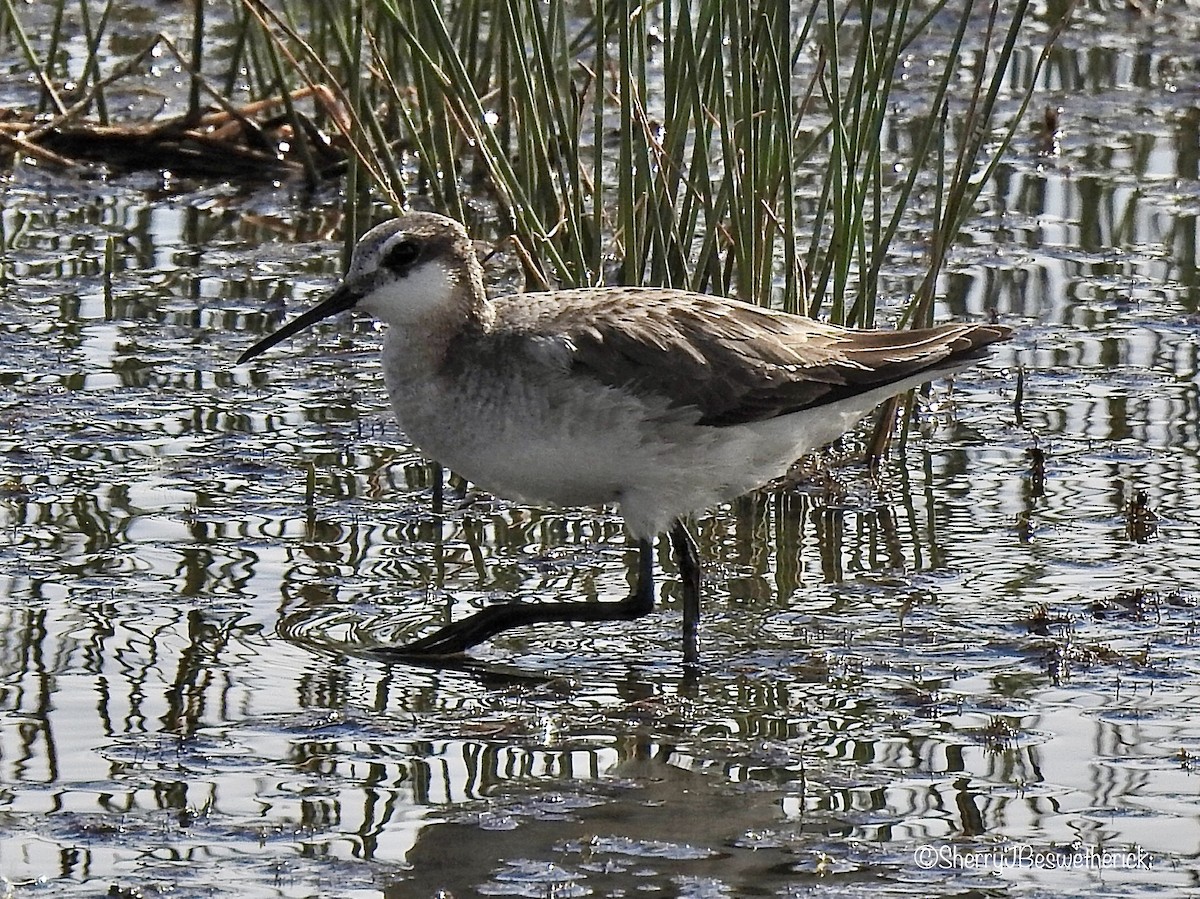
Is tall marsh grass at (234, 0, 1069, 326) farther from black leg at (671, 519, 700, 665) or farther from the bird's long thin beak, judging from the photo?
black leg at (671, 519, 700, 665)

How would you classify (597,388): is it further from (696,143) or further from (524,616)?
(696,143)

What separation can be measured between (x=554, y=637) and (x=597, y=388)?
0.78 meters

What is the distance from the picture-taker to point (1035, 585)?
19.3 ft

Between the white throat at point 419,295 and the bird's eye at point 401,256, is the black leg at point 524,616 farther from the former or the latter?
the bird's eye at point 401,256

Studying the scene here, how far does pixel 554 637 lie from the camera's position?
18.7ft

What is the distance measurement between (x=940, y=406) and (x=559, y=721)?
9.35 feet

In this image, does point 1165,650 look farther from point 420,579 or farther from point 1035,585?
point 420,579

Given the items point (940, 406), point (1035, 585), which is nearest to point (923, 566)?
point (1035, 585)

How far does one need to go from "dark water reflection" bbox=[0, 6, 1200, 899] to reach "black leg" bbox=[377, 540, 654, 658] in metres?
0.10

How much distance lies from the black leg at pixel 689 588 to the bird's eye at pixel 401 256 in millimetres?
987

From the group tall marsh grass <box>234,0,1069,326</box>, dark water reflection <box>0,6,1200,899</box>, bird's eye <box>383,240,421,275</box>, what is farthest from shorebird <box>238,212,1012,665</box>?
tall marsh grass <box>234,0,1069,326</box>

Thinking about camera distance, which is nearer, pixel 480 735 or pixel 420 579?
pixel 480 735

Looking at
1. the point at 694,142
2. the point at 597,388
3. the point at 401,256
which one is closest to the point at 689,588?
the point at 597,388

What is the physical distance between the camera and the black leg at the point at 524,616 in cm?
542
